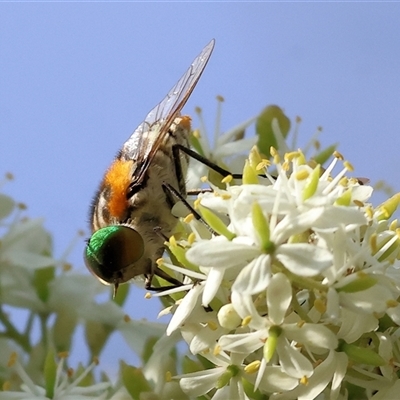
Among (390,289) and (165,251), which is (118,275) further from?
(390,289)

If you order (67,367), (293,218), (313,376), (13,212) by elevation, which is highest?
(293,218)

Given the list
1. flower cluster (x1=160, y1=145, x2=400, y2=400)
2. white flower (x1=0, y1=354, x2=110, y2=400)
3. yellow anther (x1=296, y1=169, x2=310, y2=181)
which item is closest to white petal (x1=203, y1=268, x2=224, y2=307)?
flower cluster (x1=160, y1=145, x2=400, y2=400)

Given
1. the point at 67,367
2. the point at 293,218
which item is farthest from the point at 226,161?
the point at 293,218

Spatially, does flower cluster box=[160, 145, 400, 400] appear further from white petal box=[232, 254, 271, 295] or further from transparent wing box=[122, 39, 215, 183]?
transparent wing box=[122, 39, 215, 183]

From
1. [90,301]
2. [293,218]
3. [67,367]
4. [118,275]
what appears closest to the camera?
[293,218]

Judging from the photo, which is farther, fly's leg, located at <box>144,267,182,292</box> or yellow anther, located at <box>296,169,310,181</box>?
fly's leg, located at <box>144,267,182,292</box>

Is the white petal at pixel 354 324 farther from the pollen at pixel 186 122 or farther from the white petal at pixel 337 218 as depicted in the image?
the pollen at pixel 186 122
